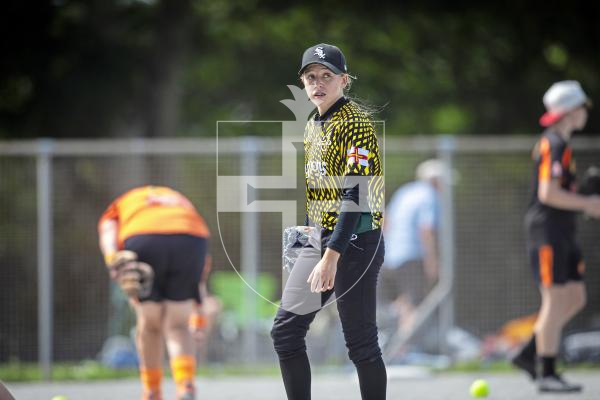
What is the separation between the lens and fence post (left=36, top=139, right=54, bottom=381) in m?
11.4

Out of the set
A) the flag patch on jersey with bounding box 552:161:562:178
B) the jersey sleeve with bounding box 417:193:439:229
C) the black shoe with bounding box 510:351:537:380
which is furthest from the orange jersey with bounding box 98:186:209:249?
the jersey sleeve with bounding box 417:193:439:229

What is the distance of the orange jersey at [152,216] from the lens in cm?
731

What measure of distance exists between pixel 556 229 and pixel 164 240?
2.88 metres

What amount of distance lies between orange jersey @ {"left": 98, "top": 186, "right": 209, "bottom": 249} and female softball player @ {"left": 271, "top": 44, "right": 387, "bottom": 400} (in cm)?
204

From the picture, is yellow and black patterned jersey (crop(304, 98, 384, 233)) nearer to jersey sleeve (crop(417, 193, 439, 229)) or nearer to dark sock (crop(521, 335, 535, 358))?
dark sock (crop(521, 335, 535, 358))

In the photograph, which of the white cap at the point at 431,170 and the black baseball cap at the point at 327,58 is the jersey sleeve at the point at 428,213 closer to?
the white cap at the point at 431,170

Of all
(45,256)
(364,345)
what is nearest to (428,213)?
(45,256)

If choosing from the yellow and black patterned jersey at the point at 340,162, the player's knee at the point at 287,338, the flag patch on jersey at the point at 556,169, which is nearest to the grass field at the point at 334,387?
the flag patch on jersey at the point at 556,169

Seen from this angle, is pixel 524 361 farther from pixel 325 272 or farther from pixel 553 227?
pixel 325 272

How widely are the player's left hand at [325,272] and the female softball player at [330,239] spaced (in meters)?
0.02

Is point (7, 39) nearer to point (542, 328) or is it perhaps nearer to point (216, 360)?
point (216, 360)

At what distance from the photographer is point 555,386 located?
8.09 meters

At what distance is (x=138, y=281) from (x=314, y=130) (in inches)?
83.4

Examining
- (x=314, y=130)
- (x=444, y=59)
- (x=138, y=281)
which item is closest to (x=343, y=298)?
(x=314, y=130)
